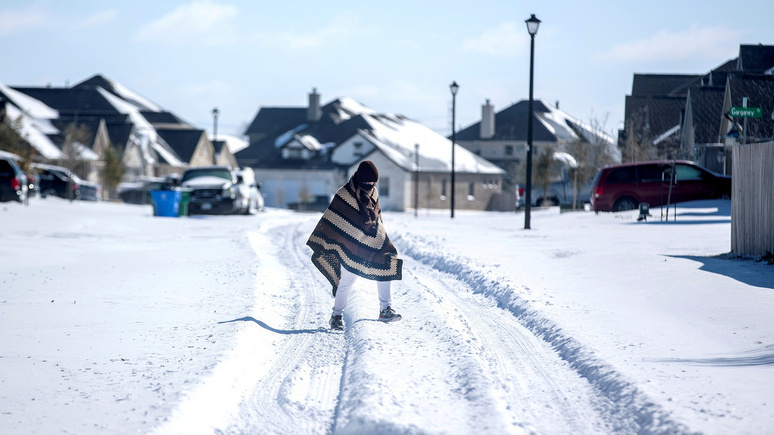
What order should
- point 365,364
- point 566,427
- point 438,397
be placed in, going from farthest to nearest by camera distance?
point 365,364 < point 438,397 < point 566,427

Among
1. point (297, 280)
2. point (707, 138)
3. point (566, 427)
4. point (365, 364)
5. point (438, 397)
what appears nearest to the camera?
point (566, 427)

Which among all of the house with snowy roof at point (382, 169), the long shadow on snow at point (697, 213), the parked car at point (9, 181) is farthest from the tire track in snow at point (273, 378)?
the house with snowy roof at point (382, 169)

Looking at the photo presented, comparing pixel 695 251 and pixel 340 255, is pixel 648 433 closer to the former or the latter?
pixel 340 255

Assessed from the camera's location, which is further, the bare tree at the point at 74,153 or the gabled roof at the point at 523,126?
the gabled roof at the point at 523,126

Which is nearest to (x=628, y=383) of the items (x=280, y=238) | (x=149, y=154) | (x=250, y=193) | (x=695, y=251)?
(x=695, y=251)

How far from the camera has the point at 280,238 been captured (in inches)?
799

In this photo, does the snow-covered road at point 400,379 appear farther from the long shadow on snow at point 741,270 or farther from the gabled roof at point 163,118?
the gabled roof at point 163,118

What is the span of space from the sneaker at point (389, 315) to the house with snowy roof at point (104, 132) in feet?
157

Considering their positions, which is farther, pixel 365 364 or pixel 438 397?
pixel 365 364

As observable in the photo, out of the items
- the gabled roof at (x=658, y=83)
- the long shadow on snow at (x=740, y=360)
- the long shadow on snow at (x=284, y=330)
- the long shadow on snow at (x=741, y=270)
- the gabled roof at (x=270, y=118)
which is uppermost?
the gabled roof at (x=270, y=118)

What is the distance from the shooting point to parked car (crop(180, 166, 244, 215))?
96.5ft

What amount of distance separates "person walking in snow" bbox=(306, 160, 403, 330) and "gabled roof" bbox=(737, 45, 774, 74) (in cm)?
3245

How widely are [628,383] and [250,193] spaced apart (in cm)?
2687

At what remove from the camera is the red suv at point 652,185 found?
23.9 m
